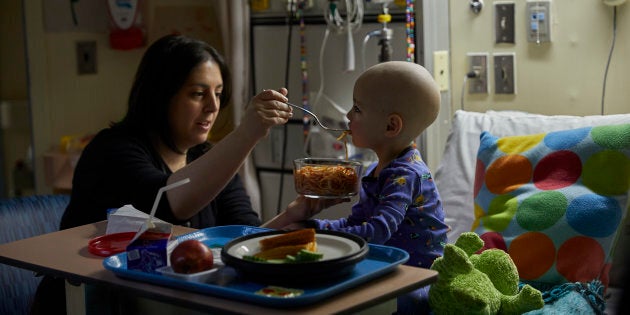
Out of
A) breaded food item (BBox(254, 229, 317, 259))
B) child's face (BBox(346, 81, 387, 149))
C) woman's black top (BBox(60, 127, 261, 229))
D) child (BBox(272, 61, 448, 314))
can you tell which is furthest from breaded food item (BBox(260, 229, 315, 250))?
woman's black top (BBox(60, 127, 261, 229))

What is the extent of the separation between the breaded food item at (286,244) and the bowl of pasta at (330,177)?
1.19 ft

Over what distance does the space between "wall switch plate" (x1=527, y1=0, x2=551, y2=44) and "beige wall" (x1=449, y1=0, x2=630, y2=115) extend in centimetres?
2

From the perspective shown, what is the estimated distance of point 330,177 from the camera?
1896 millimetres

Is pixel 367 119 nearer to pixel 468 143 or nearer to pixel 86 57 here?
pixel 468 143

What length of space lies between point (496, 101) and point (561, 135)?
0.59 meters

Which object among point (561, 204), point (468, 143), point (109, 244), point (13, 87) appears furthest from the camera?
point (13, 87)

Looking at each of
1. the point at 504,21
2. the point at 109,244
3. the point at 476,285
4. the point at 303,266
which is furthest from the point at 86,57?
the point at 303,266

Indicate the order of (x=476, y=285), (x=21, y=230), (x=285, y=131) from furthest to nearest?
1. (x=285, y=131)
2. (x=21, y=230)
3. (x=476, y=285)

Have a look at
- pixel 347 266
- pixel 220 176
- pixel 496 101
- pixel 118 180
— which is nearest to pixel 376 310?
pixel 347 266

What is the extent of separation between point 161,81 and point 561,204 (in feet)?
3.95

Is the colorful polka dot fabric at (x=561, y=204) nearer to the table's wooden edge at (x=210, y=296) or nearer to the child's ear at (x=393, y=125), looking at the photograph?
the child's ear at (x=393, y=125)

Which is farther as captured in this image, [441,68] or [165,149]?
[441,68]

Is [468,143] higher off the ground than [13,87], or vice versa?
[13,87]

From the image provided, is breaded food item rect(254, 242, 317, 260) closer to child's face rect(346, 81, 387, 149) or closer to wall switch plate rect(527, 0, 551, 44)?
child's face rect(346, 81, 387, 149)
